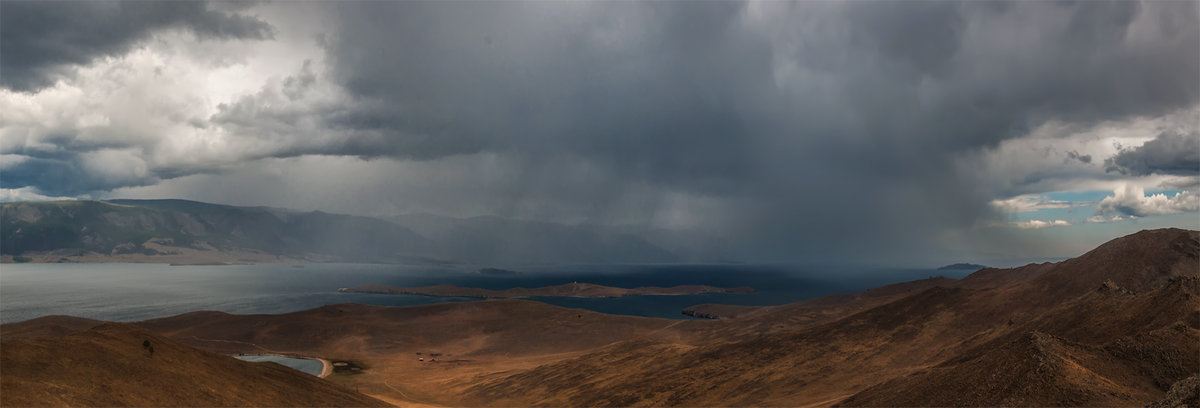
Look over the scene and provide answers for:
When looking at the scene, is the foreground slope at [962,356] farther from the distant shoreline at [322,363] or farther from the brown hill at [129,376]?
the brown hill at [129,376]

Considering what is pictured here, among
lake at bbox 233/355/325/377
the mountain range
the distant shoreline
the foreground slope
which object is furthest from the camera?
lake at bbox 233/355/325/377

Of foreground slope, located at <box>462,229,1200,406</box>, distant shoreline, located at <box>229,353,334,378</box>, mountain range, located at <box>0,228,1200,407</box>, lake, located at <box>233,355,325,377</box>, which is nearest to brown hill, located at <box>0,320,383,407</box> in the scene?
mountain range, located at <box>0,228,1200,407</box>

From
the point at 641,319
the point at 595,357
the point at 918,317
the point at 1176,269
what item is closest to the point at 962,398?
the point at 918,317

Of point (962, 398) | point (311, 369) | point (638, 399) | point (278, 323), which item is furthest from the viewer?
point (278, 323)

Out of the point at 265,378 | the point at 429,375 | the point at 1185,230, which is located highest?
the point at 1185,230

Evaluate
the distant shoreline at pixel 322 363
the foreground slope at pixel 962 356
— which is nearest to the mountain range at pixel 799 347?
the foreground slope at pixel 962 356

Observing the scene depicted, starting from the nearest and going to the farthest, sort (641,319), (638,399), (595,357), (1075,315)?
1. (1075,315)
2. (638,399)
3. (595,357)
4. (641,319)

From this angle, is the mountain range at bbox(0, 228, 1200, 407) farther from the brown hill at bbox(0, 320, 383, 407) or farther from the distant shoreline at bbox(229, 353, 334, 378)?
the distant shoreline at bbox(229, 353, 334, 378)

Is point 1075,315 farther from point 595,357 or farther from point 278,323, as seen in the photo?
point 278,323
